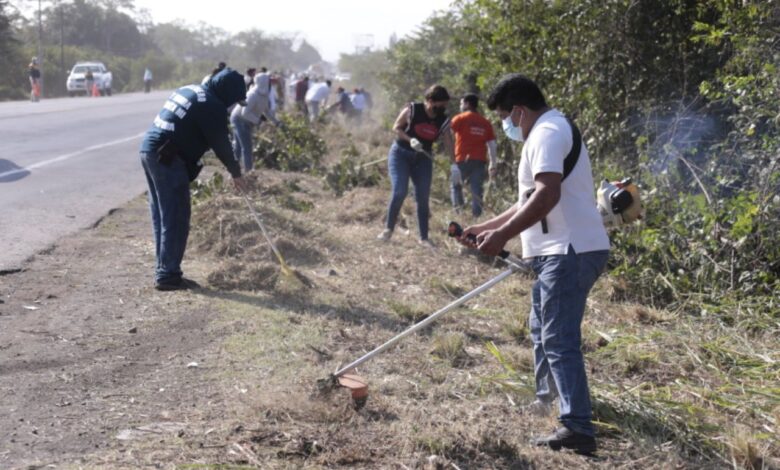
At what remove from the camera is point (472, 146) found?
35.5 ft

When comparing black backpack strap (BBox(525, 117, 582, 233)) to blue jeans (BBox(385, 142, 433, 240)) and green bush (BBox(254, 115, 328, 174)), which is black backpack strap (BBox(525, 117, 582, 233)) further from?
green bush (BBox(254, 115, 328, 174))

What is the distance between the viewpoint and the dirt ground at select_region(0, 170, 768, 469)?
4254 mm

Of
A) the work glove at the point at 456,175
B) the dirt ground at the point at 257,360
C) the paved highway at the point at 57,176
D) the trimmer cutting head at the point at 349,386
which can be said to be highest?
the work glove at the point at 456,175

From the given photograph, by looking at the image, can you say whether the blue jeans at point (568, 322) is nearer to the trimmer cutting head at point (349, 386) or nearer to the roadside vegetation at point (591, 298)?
the roadside vegetation at point (591, 298)

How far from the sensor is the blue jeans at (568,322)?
4.19 m

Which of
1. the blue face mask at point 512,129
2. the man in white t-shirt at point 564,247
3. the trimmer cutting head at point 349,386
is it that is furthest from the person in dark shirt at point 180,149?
the man in white t-shirt at point 564,247

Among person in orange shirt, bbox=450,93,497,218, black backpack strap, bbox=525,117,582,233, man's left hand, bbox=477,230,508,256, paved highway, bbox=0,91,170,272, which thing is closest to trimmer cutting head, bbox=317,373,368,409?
man's left hand, bbox=477,230,508,256

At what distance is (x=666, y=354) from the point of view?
577 centimetres

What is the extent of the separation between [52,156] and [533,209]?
41.0 ft

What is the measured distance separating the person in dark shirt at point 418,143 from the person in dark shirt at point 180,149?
232cm

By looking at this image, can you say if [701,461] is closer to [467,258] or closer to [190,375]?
[190,375]

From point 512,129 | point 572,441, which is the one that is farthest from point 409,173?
point 572,441

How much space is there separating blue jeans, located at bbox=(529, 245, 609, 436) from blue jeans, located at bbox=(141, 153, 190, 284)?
147 inches

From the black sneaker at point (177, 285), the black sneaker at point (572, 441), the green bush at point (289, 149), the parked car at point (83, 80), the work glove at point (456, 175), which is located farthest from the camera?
the parked car at point (83, 80)
